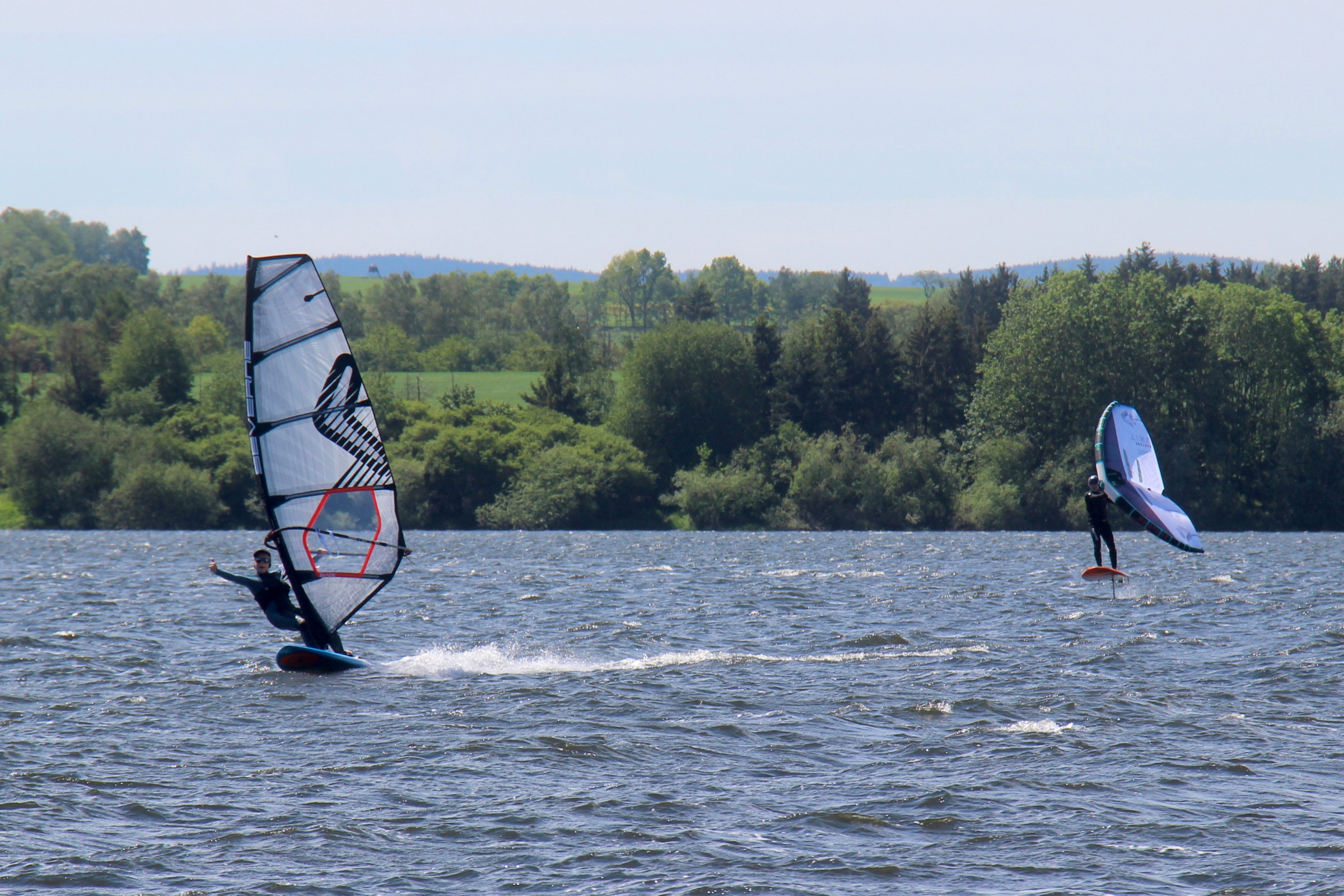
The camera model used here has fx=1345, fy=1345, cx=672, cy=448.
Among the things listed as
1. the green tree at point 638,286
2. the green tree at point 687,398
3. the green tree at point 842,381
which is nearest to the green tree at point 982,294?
the green tree at point 842,381

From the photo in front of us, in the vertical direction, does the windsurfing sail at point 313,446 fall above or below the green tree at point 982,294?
below

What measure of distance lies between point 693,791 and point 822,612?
14.6 meters

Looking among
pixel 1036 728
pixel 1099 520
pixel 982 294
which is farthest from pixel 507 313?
pixel 1036 728

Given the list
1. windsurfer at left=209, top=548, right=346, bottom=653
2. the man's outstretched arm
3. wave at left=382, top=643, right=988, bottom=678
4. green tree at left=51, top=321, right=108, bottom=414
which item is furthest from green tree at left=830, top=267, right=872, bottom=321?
the man's outstretched arm

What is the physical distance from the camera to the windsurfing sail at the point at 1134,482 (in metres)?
26.9

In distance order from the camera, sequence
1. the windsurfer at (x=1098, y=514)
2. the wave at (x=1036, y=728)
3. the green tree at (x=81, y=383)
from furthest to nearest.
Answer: the green tree at (x=81, y=383)
the windsurfer at (x=1098, y=514)
the wave at (x=1036, y=728)

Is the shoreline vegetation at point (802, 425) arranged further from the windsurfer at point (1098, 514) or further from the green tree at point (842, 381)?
the windsurfer at point (1098, 514)

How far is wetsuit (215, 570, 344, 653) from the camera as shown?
1856 centimetres

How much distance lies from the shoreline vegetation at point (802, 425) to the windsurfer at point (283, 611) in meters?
57.5

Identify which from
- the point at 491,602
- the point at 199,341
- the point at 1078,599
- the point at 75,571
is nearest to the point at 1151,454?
the point at 1078,599

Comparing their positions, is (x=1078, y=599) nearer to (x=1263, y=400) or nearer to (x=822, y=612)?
(x=822, y=612)

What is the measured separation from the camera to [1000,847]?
1027 centimetres

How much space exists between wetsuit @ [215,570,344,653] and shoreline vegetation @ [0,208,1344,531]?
5756 centimetres

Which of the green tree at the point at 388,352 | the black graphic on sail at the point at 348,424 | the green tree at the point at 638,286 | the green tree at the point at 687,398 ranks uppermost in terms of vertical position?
the green tree at the point at 638,286
